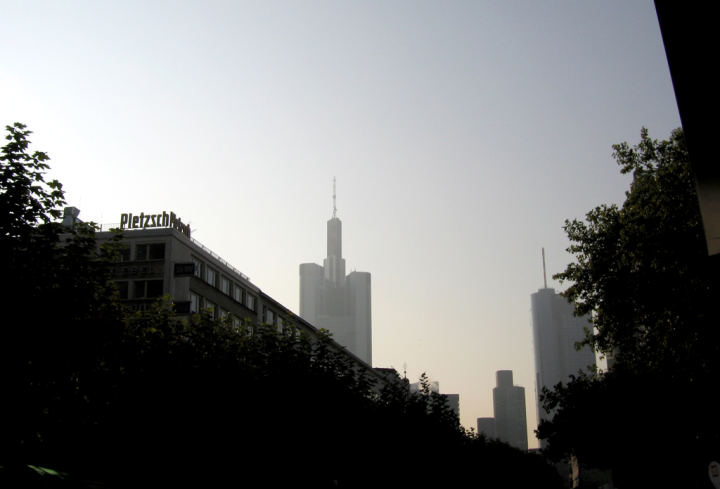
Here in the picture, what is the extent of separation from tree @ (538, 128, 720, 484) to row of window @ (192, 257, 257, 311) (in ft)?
112

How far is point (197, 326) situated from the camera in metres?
30.5

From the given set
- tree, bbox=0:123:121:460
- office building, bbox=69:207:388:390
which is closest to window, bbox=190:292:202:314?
office building, bbox=69:207:388:390

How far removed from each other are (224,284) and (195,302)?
7123mm

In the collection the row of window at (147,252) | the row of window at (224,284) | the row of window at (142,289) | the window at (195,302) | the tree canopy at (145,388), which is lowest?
the tree canopy at (145,388)

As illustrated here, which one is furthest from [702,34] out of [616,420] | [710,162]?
[616,420]

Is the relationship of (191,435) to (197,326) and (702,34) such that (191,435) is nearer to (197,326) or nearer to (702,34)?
(197,326)

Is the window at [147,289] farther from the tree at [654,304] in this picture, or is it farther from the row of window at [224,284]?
the tree at [654,304]

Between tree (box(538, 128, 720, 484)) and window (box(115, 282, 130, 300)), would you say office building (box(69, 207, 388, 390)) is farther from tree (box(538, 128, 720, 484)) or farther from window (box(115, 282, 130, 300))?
tree (box(538, 128, 720, 484))

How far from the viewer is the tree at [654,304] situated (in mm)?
28953

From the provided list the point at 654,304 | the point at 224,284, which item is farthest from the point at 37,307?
the point at 224,284

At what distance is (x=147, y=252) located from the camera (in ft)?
189

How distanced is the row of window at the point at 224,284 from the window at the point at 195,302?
2060 mm

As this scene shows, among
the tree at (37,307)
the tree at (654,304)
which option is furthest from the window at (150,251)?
the tree at (37,307)

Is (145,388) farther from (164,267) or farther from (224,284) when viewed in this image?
(224,284)
